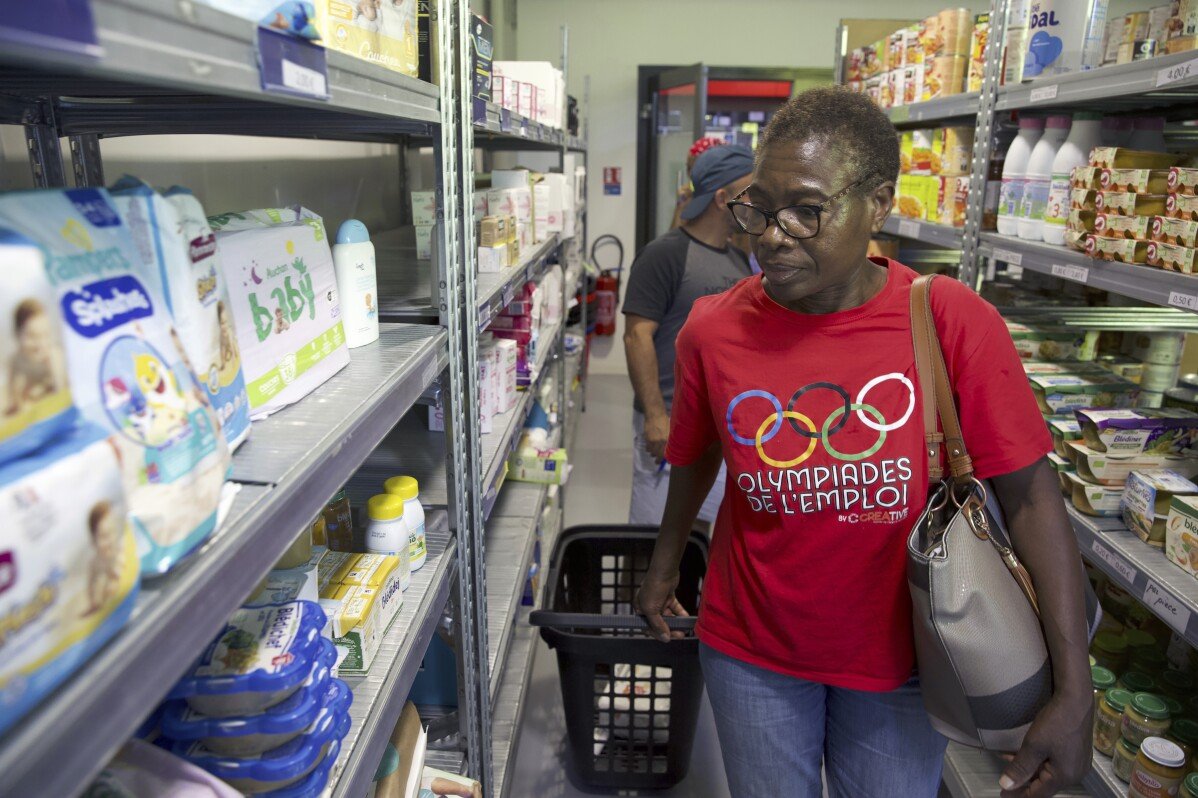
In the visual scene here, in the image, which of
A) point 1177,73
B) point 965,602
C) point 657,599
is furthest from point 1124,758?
point 1177,73

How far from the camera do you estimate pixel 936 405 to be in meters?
1.33

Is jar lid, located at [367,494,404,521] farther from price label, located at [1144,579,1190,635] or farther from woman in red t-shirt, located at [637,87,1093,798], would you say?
price label, located at [1144,579,1190,635]

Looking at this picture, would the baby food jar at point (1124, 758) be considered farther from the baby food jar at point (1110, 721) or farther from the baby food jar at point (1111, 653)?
the baby food jar at point (1111, 653)

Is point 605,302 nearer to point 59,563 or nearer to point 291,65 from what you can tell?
point 291,65

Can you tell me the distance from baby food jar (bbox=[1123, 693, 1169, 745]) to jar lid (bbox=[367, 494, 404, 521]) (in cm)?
175

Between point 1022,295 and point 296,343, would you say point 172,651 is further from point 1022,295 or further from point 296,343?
point 1022,295

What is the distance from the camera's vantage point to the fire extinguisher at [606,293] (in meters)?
7.80

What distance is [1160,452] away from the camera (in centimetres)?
208

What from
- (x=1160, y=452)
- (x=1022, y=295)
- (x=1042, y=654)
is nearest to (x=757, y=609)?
(x=1042, y=654)

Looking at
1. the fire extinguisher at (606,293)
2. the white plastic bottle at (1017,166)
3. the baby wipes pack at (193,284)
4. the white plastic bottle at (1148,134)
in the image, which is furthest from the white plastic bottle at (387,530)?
the fire extinguisher at (606,293)

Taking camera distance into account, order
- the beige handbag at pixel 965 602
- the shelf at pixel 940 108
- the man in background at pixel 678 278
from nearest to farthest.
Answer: the beige handbag at pixel 965 602 < the shelf at pixel 940 108 < the man in background at pixel 678 278

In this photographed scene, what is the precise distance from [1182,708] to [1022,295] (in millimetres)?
1494

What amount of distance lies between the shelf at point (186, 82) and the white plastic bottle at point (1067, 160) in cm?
173

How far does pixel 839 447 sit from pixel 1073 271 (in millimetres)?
1166
